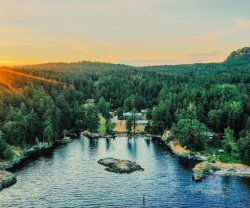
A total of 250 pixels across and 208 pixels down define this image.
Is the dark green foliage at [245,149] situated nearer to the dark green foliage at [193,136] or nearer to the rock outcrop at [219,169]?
the rock outcrop at [219,169]

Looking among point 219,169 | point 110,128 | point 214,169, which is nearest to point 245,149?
point 219,169

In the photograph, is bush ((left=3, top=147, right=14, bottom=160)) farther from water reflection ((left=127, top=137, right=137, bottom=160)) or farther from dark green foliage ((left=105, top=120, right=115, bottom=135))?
dark green foliage ((left=105, top=120, right=115, bottom=135))

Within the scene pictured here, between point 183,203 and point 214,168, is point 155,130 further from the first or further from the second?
point 183,203

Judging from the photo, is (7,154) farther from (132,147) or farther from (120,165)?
(132,147)

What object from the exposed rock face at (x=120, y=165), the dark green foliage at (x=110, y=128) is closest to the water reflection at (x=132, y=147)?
the dark green foliage at (x=110, y=128)

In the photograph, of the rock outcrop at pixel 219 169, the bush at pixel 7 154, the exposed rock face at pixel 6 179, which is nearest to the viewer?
the exposed rock face at pixel 6 179

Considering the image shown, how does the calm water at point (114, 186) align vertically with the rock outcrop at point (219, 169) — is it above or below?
below

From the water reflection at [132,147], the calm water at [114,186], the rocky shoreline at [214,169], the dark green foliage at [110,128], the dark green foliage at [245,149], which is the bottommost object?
the water reflection at [132,147]
